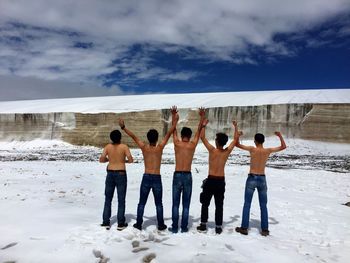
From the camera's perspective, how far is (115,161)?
20.5 feet

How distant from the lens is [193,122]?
1471 inches

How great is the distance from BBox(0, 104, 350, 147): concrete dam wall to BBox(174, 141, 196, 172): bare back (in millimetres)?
29764

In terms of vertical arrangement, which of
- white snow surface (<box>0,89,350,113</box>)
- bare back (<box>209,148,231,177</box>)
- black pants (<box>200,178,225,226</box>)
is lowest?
black pants (<box>200,178,225,226</box>)

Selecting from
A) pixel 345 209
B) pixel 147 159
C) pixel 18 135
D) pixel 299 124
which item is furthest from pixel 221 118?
pixel 147 159

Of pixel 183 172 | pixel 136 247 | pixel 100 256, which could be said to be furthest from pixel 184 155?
pixel 100 256

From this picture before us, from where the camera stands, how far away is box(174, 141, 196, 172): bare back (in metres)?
6.20

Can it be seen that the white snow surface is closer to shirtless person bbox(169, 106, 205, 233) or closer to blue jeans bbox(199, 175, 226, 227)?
blue jeans bbox(199, 175, 226, 227)

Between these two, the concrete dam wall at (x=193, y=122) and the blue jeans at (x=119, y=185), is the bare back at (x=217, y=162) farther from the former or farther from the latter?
the concrete dam wall at (x=193, y=122)

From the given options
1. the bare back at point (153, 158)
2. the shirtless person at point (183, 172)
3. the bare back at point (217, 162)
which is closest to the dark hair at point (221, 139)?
the bare back at point (217, 162)

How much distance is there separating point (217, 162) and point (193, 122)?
3106 cm

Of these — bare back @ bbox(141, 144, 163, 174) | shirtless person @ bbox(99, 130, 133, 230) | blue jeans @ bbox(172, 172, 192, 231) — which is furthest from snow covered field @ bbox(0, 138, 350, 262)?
bare back @ bbox(141, 144, 163, 174)

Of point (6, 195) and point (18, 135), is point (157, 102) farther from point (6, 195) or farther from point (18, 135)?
point (6, 195)

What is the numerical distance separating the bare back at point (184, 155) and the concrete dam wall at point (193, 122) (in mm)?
29764

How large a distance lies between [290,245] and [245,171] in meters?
9.67
